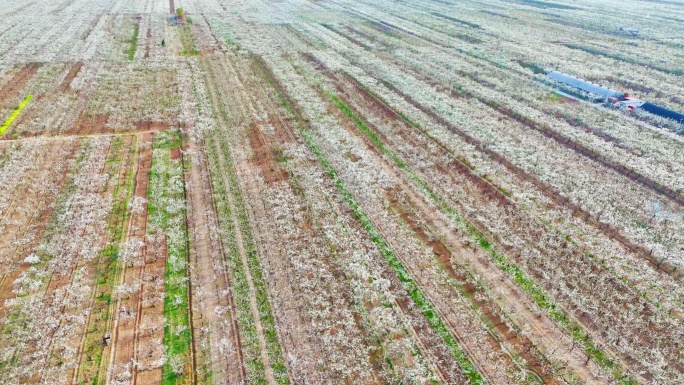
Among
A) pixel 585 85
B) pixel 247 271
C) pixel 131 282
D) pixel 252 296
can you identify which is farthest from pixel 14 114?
pixel 585 85

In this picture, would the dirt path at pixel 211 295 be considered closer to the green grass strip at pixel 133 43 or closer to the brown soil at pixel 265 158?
the brown soil at pixel 265 158

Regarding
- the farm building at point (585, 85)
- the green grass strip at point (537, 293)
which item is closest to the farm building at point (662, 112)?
the farm building at point (585, 85)

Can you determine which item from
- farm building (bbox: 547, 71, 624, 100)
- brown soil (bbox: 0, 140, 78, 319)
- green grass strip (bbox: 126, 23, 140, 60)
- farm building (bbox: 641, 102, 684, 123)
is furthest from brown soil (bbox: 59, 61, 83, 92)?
farm building (bbox: 641, 102, 684, 123)

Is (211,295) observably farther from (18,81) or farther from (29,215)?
(18,81)

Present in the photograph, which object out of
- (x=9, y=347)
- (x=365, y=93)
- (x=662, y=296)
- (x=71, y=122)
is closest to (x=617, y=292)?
(x=662, y=296)

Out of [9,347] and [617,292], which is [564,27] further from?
[9,347]

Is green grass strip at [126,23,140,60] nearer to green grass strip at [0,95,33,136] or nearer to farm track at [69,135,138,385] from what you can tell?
green grass strip at [0,95,33,136]
